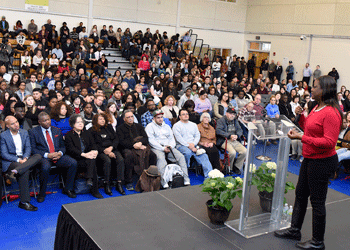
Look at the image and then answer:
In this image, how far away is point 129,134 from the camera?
6.39 metres

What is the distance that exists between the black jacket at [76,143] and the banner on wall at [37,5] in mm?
12438

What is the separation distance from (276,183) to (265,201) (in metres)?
0.21

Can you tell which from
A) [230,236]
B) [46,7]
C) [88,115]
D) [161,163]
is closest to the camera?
[230,236]

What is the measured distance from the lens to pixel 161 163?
632 centimetres

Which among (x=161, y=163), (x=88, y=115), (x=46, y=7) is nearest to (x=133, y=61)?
(x=46, y=7)

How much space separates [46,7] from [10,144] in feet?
42.6

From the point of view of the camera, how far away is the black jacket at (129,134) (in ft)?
20.7

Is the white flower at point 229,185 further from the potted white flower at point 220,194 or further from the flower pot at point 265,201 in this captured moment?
the flower pot at point 265,201

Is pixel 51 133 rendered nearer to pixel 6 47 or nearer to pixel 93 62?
pixel 6 47

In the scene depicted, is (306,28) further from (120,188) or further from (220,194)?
(220,194)

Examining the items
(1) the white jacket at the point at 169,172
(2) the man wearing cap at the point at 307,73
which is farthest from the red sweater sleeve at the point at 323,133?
(2) the man wearing cap at the point at 307,73

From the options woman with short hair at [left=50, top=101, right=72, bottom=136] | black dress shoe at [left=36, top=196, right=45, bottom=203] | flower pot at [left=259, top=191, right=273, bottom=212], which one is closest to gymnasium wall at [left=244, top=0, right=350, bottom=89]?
woman with short hair at [left=50, top=101, right=72, bottom=136]

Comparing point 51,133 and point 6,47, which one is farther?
point 6,47

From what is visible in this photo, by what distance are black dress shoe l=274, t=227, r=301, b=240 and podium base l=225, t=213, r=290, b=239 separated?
0.12 m
